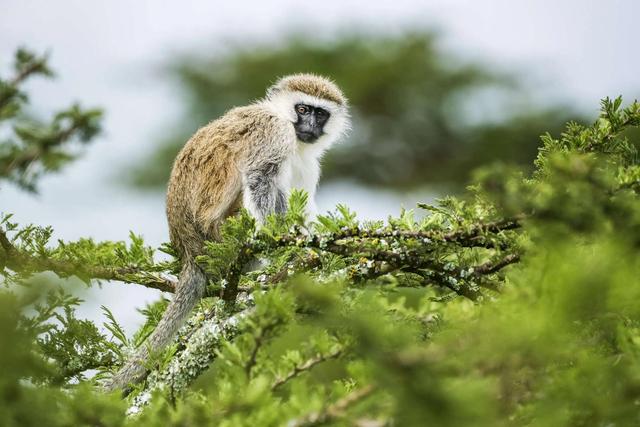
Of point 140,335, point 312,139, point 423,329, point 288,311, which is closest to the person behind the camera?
point 288,311

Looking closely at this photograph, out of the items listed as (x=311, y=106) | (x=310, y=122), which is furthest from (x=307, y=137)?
(x=311, y=106)

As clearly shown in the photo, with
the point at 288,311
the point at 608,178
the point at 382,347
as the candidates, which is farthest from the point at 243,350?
the point at 608,178

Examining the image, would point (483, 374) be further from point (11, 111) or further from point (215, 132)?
point (215, 132)

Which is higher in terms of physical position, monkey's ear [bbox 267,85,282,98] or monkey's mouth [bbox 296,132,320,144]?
monkey's ear [bbox 267,85,282,98]

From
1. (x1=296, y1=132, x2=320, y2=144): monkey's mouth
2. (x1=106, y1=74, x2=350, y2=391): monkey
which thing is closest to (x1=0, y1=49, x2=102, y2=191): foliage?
(x1=106, y1=74, x2=350, y2=391): monkey

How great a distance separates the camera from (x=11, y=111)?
1913 mm

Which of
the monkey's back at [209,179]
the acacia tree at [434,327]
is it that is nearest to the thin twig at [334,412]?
the acacia tree at [434,327]

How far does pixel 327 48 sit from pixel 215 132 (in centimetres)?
1833

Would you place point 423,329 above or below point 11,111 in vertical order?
below

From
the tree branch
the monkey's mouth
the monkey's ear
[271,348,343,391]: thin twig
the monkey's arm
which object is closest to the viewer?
[271,348,343,391]: thin twig

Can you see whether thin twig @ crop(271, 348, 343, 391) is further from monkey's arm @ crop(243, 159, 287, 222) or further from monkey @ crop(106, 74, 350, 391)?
monkey's arm @ crop(243, 159, 287, 222)

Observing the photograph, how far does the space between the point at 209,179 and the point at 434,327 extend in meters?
2.70

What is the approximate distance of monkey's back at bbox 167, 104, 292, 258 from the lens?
15.7 ft

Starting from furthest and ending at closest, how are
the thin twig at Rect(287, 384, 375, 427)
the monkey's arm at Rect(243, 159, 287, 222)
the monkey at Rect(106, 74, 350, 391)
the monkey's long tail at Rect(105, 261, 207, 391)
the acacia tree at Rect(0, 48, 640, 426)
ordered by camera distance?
1. the monkey's arm at Rect(243, 159, 287, 222)
2. the monkey at Rect(106, 74, 350, 391)
3. the monkey's long tail at Rect(105, 261, 207, 391)
4. the thin twig at Rect(287, 384, 375, 427)
5. the acacia tree at Rect(0, 48, 640, 426)
